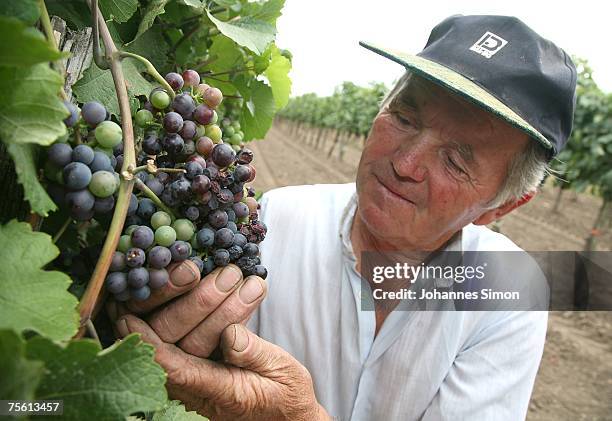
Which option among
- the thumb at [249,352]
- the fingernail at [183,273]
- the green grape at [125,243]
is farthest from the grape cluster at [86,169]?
the thumb at [249,352]

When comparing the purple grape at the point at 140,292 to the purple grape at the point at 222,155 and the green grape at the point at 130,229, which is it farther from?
the purple grape at the point at 222,155

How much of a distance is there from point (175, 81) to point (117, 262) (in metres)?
0.35

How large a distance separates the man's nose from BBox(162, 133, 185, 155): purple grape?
132 cm

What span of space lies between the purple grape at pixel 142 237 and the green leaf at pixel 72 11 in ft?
1.26

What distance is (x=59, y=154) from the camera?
63 centimetres

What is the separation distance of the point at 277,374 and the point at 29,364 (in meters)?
0.93

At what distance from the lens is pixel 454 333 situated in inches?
87.6

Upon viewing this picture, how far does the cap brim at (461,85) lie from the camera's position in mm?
1750

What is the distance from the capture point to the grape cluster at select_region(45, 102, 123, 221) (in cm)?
64

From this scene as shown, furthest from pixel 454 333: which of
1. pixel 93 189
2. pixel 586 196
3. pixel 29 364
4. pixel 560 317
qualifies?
pixel 586 196

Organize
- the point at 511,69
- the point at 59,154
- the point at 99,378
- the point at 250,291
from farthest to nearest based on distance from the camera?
1. the point at 511,69
2. the point at 250,291
3. the point at 59,154
4. the point at 99,378

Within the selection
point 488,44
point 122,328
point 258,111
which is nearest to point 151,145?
point 122,328

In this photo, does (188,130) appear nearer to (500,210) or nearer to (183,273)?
(183,273)

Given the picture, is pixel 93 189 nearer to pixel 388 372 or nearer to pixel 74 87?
pixel 74 87
